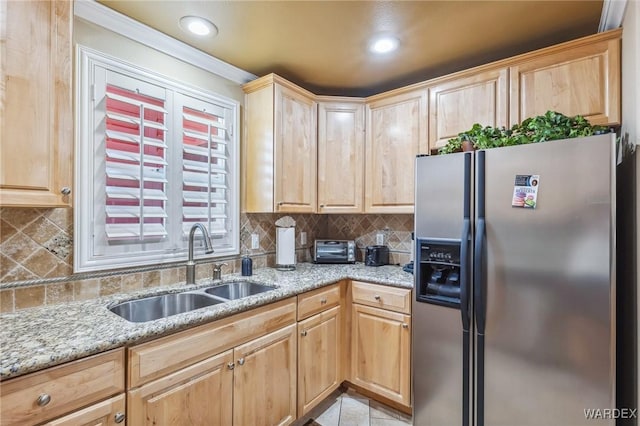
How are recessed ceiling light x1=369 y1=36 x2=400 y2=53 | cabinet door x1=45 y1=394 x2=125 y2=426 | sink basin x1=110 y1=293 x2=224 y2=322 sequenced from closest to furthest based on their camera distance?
cabinet door x1=45 y1=394 x2=125 y2=426 < sink basin x1=110 y1=293 x2=224 y2=322 < recessed ceiling light x1=369 y1=36 x2=400 y2=53

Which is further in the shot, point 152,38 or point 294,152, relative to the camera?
point 294,152

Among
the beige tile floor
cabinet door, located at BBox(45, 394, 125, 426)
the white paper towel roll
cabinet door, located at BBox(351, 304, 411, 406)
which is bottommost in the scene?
the beige tile floor

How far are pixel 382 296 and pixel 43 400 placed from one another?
1.75m

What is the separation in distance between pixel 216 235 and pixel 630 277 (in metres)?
2.33

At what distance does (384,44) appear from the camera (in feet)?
6.46

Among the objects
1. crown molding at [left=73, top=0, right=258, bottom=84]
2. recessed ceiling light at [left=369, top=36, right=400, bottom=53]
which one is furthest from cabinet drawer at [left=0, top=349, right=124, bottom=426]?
recessed ceiling light at [left=369, top=36, right=400, bottom=53]

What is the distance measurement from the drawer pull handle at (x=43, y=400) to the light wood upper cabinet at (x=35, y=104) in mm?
674

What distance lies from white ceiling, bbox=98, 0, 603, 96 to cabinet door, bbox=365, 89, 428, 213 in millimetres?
266

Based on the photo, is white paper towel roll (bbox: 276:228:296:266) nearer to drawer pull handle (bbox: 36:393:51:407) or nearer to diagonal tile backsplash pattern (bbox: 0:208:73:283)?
diagonal tile backsplash pattern (bbox: 0:208:73:283)

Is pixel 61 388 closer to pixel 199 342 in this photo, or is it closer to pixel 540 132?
pixel 199 342

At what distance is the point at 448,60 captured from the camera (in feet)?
7.17

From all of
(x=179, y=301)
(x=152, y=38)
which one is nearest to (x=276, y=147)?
(x=152, y=38)

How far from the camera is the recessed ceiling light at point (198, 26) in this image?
5.61 ft

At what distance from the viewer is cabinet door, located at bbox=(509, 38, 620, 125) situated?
1.69m
